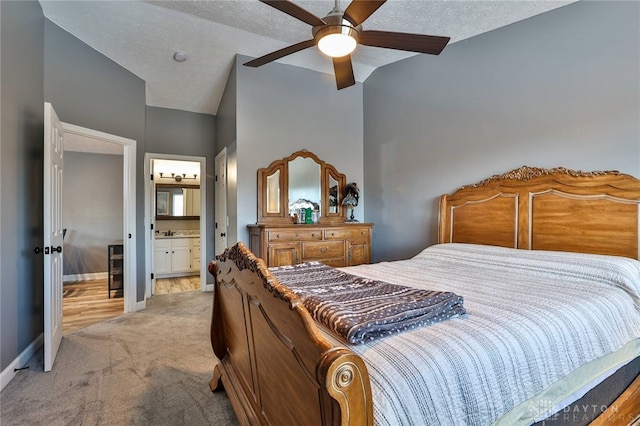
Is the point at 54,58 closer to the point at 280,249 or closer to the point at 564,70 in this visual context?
the point at 280,249

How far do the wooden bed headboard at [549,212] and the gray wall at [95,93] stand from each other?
3.70 metres

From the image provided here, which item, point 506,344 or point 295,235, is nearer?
point 506,344

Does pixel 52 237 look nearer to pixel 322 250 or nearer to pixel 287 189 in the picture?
pixel 287 189

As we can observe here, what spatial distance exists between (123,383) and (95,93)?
3.00 metres

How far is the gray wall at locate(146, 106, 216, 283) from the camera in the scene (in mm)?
4711

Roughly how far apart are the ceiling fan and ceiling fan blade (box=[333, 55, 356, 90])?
0.27 metres

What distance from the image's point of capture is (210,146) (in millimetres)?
5090

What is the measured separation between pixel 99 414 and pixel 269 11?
332 centimetres

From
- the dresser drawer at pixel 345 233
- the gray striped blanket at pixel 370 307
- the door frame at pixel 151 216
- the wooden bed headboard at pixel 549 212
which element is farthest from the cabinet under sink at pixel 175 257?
the gray striped blanket at pixel 370 307

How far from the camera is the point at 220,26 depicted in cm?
319

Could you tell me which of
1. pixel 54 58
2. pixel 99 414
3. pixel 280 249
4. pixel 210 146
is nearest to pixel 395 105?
pixel 280 249

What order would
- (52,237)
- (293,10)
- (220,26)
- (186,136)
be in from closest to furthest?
(293,10) → (52,237) → (220,26) → (186,136)

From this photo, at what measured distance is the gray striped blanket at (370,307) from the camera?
41.0 inches

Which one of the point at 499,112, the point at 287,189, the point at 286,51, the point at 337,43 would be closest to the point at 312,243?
the point at 287,189
